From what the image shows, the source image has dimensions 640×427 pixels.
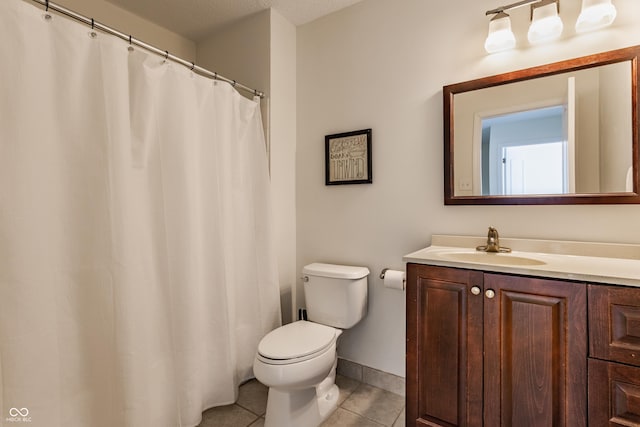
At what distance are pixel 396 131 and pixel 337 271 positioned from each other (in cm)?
91

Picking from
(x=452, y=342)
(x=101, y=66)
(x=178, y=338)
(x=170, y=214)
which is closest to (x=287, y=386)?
(x=178, y=338)

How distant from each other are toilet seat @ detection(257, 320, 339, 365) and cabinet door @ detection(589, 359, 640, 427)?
1007mm

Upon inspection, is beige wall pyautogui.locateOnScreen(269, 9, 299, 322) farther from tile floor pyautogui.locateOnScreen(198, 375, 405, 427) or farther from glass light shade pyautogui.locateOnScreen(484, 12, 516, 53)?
glass light shade pyautogui.locateOnScreen(484, 12, 516, 53)

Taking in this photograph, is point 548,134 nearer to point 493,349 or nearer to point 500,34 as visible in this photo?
point 500,34

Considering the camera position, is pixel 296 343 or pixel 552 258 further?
pixel 296 343

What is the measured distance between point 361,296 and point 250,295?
2.25 ft

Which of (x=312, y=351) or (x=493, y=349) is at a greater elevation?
(x=493, y=349)

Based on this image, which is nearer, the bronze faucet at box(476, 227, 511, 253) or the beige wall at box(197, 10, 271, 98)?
the bronze faucet at box(476, 227, 511, 253)

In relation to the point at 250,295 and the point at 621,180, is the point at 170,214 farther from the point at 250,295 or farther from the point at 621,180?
the point at 621,180

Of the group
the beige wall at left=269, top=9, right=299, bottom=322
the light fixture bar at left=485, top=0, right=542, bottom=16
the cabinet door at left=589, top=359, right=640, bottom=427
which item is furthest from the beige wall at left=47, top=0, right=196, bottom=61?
the cabinet door at left=589, top=359, right=640, bottom=427

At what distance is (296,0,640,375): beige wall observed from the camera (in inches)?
54.8

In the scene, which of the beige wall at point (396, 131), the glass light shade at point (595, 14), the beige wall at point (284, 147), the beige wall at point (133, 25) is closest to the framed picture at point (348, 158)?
the beige wall at point (396, 131)

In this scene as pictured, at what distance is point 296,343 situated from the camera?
149 centimetres

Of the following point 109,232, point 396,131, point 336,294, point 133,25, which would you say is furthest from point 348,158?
point 133,25
